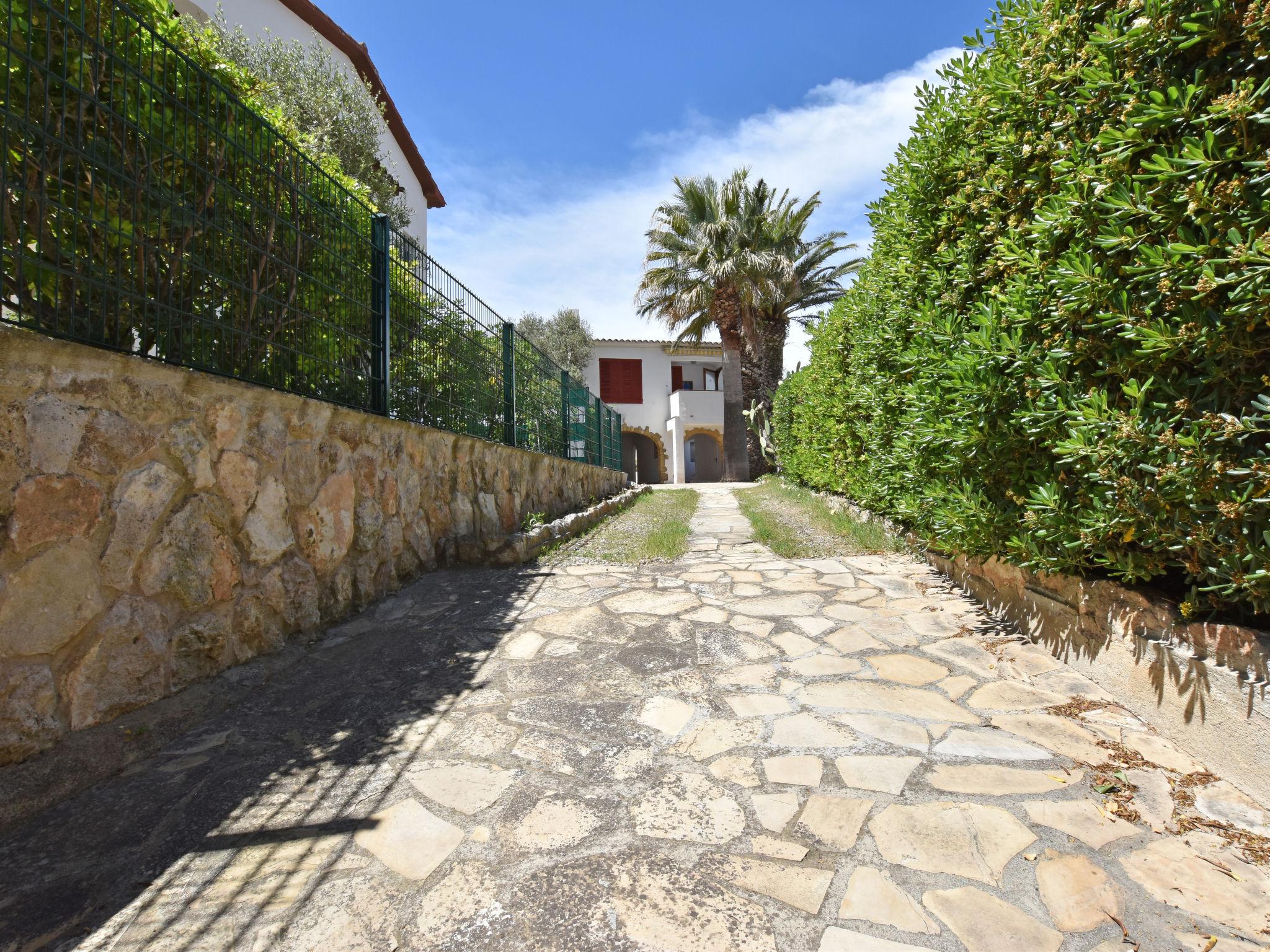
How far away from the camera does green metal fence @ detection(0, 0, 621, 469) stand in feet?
7.41

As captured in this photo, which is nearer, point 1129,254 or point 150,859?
point 150,859

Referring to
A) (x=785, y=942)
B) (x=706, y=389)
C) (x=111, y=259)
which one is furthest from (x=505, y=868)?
(x=706, y=389)

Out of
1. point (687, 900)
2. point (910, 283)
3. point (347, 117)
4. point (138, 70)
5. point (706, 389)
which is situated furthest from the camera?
point (706, 389)

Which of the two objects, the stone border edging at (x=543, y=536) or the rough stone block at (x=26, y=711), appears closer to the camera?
the rough stone block at (x=26, y=711)

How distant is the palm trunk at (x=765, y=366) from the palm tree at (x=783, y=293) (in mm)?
19

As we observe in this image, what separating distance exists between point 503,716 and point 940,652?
227 cm

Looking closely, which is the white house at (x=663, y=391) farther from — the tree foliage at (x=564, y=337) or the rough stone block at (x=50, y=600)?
the rough stone block at (x=50, y=600)

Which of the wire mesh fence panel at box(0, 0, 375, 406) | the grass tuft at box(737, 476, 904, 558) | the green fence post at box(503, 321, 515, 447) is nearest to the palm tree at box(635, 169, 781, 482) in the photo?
the grass tuft at box(737, 476, 904, 558)

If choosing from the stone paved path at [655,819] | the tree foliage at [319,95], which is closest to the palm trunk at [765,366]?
the tree foliage at [319,95]

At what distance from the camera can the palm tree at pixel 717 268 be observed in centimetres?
1753

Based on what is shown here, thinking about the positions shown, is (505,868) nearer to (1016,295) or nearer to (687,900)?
(687,900)

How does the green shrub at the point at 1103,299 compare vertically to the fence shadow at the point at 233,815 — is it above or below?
above

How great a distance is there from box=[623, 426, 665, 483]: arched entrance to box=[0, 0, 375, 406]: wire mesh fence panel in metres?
23.6

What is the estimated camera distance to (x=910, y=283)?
14.5 feet
